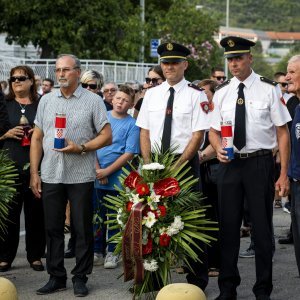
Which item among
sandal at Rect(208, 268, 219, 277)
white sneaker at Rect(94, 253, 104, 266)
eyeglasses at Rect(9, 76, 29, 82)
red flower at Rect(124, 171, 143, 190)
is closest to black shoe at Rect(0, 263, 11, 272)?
white sneaker at Rect(94, 253, 104, 266)

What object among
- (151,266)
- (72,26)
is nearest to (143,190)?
(151,266)

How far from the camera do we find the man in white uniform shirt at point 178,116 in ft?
29.0

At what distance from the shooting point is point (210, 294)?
910cm

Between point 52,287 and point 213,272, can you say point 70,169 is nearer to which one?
point 52,287

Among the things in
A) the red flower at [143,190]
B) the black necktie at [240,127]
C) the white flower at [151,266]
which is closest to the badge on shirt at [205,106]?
the black necktie at [240,127]

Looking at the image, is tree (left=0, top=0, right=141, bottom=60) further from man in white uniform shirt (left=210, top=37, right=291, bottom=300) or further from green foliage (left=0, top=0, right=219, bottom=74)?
man in white uniform shirt (left=210, top=37, right=291, bottom=300)

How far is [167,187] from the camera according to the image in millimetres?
8461

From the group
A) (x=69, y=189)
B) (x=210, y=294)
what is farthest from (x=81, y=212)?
(x=210, y=294)

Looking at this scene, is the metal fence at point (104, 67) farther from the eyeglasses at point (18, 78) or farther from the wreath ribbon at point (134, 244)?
the wreath ribbon at point (134, 244)

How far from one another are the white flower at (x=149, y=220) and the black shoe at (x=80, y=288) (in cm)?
110

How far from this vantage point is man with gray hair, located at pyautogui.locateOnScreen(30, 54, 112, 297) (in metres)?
9.18

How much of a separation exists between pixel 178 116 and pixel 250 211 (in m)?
1.07

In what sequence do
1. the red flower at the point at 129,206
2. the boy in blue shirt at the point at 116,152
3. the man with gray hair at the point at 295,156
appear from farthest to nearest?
1. the boy in blue shirt at the point at 116,152
2. the red flower at the point at 129,206
3. the man with gray hair at the point at 295,156

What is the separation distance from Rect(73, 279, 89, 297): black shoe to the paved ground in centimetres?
6
